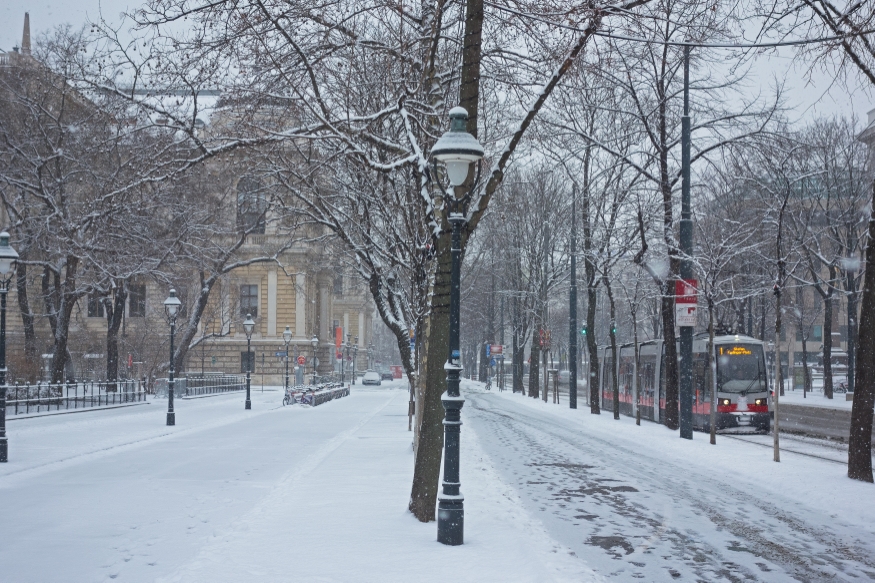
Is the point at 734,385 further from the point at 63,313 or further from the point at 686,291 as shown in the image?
the point at 63,313

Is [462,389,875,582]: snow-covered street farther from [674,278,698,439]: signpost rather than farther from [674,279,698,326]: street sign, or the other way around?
[674,279,698,326]: street sign

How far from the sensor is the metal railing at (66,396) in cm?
2916

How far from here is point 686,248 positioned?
74.2ft

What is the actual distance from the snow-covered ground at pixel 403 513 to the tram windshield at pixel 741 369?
19.4ft

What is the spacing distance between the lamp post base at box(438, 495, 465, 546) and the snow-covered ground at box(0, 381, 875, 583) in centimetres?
17

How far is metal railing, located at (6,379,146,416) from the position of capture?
95.7 ft

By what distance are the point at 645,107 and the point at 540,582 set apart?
23.5m

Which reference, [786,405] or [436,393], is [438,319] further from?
[786,405]

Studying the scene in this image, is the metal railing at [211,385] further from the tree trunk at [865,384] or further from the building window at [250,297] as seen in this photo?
the tree trunk at [865,384]

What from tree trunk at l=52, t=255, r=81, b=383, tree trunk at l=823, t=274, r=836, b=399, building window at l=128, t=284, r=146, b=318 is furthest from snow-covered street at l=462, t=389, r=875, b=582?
building window at l=128, t=284, r=146, b=318

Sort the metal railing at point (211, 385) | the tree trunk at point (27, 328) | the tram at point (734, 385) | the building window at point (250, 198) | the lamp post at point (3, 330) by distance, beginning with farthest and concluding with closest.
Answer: the metal railing at point (211, 385) < the tree trunk at point (27, 328) < the tram at point (734, 385) < the building window at point (250, 198) < the lamp post at point (3, 330)

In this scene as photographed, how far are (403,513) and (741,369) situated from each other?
19.9m

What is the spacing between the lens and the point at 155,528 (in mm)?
10648

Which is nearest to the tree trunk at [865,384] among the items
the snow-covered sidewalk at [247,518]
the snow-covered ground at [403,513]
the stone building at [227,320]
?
the snow-covered ground at [403,513]
